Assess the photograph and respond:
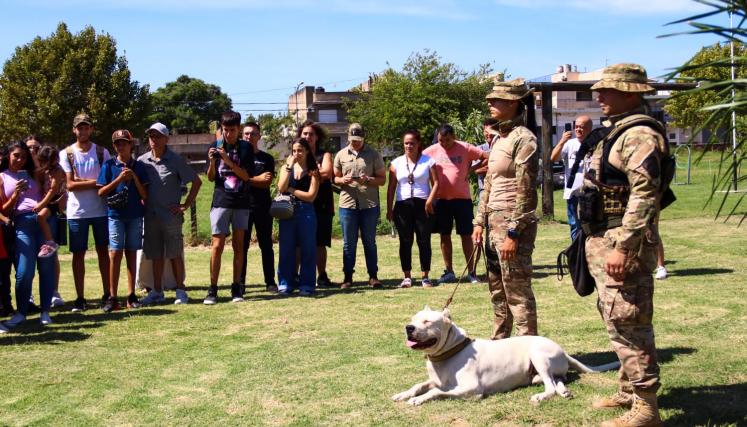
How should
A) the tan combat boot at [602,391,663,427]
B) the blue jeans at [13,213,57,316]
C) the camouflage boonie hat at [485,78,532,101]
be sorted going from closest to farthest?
the tan combat boot at [602,391,663,427] < the camouflage boonie hat at [485,78,532,101] < the blue jeans at [13,213,57,316]

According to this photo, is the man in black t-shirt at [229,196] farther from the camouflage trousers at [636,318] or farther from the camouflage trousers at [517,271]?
the camouflage trousers at [636,318]

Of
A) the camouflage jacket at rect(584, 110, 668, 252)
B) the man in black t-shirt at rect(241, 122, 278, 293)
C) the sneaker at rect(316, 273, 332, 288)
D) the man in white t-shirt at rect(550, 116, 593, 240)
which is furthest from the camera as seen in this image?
the sneaker at rect(316, 273, 332, 288)

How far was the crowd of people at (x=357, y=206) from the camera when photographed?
458cm

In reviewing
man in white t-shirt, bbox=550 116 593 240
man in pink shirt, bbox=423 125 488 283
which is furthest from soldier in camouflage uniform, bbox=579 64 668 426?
man in pink shirt, bbox=423 125 488 283

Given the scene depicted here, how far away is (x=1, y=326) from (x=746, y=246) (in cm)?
1069

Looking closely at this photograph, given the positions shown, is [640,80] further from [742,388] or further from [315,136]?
[315,136]

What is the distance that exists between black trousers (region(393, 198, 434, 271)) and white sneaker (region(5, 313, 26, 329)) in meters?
4.64

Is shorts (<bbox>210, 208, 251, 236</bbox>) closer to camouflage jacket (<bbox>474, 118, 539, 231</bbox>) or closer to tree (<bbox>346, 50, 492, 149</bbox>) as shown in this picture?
camouflage jacket (<bbox>474, 118, 539, 231</bbox>)

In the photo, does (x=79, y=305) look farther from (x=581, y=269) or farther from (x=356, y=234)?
(x=581, y=269)

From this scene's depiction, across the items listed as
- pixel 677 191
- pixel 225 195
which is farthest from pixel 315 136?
pixel 677 191

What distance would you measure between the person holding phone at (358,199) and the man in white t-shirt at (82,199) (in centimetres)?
302

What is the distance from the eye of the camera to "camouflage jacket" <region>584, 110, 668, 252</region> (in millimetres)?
→ 4391

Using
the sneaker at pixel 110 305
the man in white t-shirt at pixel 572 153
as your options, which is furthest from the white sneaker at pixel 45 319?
the man in white t-shirt at pixel 572 153

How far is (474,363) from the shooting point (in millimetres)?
5402
